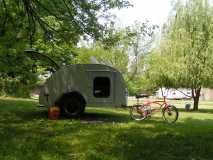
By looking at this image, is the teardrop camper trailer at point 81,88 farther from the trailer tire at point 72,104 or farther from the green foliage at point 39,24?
the green foliage at point 39,24

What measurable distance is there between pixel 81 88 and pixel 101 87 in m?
0.84

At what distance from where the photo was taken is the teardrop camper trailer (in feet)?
50.0

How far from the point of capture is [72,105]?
15.2 m

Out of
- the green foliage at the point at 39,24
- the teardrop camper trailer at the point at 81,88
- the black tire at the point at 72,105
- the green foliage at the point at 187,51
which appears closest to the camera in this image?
the green foliage at the point at 39,24

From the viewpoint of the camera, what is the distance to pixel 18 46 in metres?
11.1

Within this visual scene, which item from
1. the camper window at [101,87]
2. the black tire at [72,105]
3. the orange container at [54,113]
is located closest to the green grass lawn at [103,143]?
the orange container at [54,113]

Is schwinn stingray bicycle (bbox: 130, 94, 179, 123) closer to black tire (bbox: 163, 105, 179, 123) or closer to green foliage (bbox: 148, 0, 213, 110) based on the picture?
black tire (bbox: 163, 105, 179, 123)

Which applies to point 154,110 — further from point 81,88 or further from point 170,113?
point 81,88

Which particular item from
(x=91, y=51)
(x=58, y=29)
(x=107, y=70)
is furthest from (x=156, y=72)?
(x=58, y=29)

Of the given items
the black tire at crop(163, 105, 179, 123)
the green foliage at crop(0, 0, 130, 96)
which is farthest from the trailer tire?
the black tire at crop(163, 105, 179, 123)

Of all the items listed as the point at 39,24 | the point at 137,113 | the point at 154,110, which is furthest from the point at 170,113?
the point at 39,24

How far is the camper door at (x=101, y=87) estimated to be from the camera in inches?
609

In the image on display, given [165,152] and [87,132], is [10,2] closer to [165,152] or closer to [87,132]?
→ [87,132]

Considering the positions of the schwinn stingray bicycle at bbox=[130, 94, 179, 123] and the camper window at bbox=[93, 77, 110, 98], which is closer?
the schwinn stingray bicycle at bbox=[130, 94, 179, 123]
